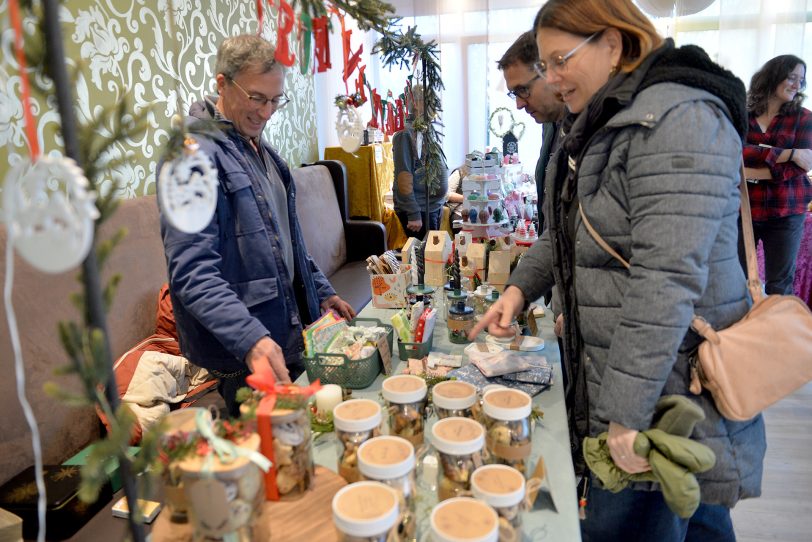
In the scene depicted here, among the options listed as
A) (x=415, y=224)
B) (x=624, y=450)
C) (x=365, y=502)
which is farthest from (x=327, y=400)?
(x=415, y=224)

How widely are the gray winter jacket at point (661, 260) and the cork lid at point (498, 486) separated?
266mm

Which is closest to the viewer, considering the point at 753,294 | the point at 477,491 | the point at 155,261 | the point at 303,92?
the point at 477,491

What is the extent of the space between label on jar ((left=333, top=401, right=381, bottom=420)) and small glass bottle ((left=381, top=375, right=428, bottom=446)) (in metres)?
0.05

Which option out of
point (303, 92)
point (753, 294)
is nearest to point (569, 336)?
point (753, 294)

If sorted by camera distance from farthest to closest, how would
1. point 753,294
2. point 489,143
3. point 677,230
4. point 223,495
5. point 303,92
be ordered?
1. point 489,143
2. point 303,92
3. point 753,294
4. point 677,230
5. point 223,495

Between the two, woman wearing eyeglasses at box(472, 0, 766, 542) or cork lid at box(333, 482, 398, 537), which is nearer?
cork lid at box(333, 482, 398, 537)

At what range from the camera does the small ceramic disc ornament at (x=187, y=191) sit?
63 cm

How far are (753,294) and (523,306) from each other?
53cm

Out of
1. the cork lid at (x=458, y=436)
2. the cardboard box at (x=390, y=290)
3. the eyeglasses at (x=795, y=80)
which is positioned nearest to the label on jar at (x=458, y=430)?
the cork lid at (x=458, y=436)

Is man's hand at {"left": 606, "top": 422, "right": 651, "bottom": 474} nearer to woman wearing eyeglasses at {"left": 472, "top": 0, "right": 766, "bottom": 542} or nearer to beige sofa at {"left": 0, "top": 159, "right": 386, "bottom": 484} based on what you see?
woman wearing eyeglasses at {"left": 472, "top": 0, "right": 766, "bottom": 542}

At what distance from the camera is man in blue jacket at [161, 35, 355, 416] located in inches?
52.0

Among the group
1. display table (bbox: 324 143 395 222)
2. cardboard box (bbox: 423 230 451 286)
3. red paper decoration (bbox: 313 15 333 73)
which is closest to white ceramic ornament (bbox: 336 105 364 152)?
red paper decoration (bbox: 313 15 333 73)

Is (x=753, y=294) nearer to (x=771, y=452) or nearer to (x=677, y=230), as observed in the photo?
(x=677, y=230)

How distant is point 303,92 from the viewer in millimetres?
4488
